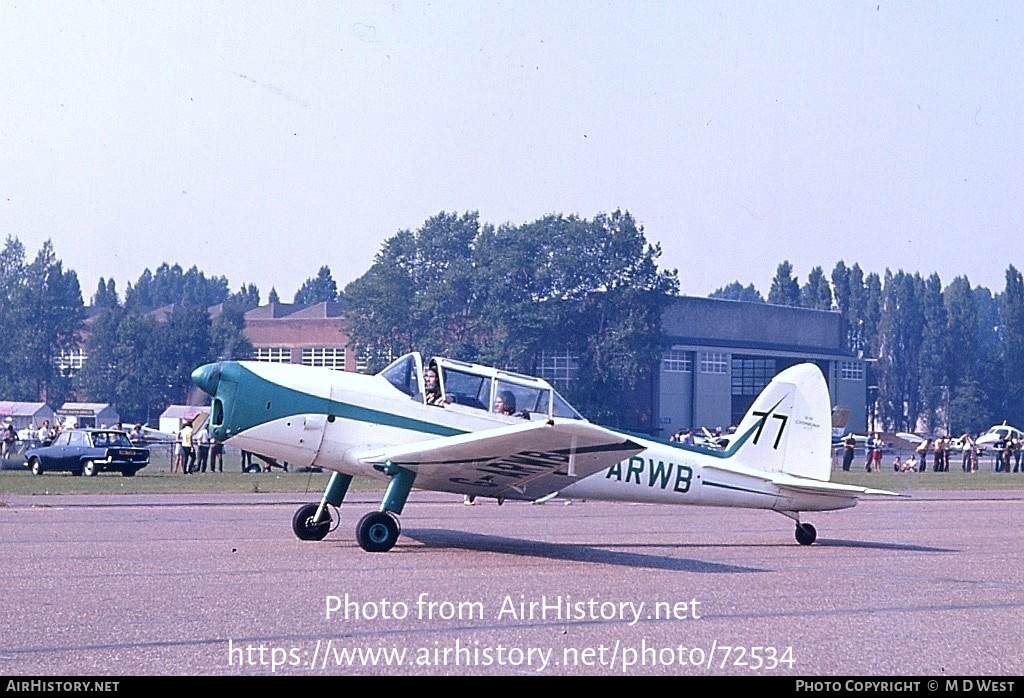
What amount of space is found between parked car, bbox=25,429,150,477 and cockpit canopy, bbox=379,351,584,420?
21.1 m

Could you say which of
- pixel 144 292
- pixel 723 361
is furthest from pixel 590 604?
pixel 144 292

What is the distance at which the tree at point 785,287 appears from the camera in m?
111

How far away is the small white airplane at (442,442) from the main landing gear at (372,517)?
13mm

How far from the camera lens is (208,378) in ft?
45.4

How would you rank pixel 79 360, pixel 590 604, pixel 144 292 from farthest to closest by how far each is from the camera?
pixel 144 292 < pixel 79 360 < pixel 590 604

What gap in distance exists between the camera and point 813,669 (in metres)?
7.40

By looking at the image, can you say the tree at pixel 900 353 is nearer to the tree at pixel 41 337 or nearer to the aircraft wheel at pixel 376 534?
the tree at pixel 41 337

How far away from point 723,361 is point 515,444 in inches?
2603

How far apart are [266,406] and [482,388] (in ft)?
7.55

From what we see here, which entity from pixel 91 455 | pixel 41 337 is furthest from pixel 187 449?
pixel 41 337

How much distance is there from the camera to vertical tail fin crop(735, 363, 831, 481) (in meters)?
16.0

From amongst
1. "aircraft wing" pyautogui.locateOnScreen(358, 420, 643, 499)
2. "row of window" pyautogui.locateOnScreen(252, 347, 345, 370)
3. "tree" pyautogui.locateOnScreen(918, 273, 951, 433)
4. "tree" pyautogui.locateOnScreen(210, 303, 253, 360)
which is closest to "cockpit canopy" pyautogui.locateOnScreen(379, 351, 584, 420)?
"aircraft wing" pyautogui.locateOnScreen(358, 420, 643, 499)

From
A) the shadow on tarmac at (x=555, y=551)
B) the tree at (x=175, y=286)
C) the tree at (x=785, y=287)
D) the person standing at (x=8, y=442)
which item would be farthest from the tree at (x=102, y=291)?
the shadow on tarmac at (x=555, y=551)
